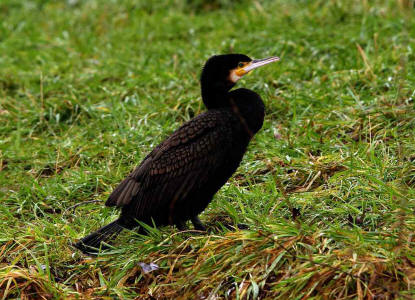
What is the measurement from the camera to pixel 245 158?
5.11 m

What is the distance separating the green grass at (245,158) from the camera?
3.45 meters

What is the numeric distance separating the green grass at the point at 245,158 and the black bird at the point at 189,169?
0.47 feet

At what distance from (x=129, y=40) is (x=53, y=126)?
2.29m

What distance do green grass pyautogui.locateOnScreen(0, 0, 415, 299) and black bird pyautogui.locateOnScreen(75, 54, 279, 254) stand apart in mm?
144

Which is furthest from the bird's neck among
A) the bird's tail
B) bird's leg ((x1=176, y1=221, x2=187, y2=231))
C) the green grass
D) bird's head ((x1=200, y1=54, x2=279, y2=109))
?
the bird's tail

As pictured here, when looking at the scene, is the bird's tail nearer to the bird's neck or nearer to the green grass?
the green grass

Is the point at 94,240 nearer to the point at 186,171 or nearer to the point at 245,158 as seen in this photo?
the point at 186,171

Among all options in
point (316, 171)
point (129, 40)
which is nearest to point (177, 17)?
point (129, 40)

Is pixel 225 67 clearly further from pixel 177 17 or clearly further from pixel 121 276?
pixel 177 17

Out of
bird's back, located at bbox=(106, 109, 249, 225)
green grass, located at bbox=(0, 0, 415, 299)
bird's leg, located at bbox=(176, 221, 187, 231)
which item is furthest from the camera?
bird's leg, located at bbox=(176, 221, 187, 231)

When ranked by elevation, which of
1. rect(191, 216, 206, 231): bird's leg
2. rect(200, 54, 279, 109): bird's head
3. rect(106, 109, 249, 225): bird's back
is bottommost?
rect(191, 216, 206, 231): bird's leg

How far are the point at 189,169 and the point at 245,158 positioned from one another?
1.28 meters

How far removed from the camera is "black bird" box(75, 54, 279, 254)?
3.86 metres

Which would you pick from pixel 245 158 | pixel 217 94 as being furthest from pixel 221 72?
pixel 245 158
